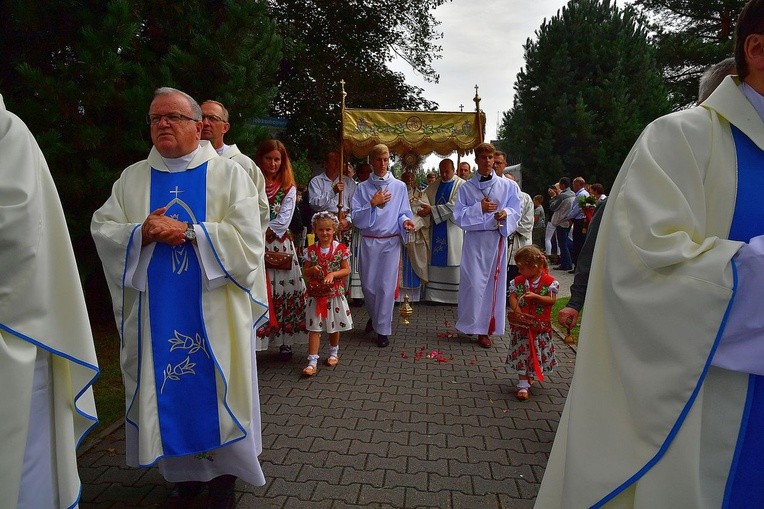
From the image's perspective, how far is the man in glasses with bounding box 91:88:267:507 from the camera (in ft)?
8.95

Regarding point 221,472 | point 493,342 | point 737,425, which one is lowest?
point 493,342

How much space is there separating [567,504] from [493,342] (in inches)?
201

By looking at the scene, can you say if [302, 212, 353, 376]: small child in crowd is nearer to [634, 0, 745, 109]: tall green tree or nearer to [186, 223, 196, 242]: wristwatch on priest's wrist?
[186, 223, 196, 242]: wristwatch on priest's wrist

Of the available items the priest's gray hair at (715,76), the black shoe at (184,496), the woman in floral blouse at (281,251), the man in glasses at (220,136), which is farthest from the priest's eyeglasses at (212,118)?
the priest's gray hair at (715,76)

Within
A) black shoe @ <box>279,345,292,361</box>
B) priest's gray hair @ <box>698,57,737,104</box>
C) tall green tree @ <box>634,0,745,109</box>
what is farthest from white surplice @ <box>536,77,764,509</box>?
tall green tree @ <box>634,0,745,109</box>

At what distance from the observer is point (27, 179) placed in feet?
6.15

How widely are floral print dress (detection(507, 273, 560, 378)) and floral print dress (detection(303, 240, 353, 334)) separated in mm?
1587

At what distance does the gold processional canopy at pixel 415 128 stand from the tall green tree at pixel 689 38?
49.3 feet

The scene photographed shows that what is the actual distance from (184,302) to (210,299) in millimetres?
123

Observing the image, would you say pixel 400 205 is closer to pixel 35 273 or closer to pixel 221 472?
pixel 221 472

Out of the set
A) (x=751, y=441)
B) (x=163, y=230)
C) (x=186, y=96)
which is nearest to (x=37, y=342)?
(x=163, y=230)

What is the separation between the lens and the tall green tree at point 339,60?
44.8ft

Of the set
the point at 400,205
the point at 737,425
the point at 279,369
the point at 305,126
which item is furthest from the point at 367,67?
the point at 737,425

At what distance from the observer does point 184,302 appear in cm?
278
